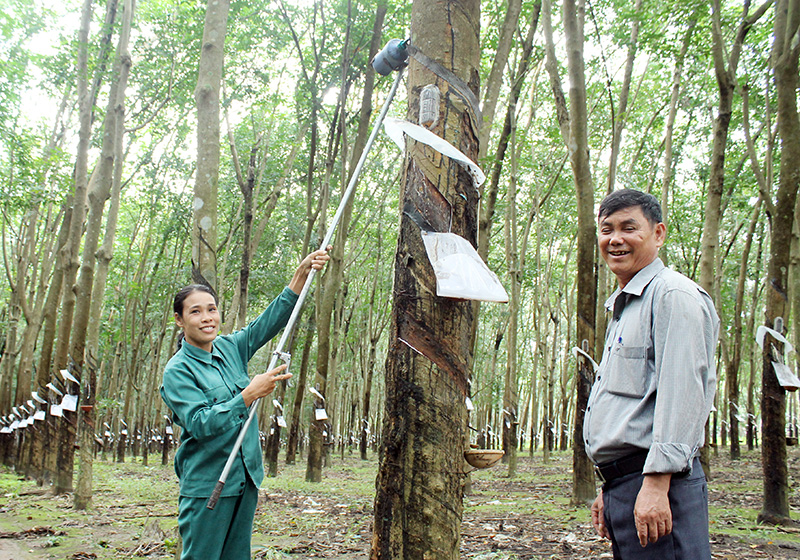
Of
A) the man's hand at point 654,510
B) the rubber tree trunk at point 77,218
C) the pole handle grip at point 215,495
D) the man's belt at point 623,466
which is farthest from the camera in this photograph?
the rubber tree trunk at point 77,218

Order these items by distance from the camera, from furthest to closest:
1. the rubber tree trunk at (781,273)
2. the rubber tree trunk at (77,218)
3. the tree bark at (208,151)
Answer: the rubber tree trunk at (77,218) → the rubber tree trunk at (781,273) → the tree bark at (208,151)

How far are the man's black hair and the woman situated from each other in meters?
1.53

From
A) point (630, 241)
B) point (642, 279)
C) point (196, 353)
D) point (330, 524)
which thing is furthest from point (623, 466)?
point (330, 524)

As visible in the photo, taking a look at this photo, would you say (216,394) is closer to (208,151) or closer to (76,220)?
(208,151)

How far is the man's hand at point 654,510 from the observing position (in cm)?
174

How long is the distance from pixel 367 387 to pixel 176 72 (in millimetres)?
10273

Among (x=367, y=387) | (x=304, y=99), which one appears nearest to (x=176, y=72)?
(x=304, y=99)

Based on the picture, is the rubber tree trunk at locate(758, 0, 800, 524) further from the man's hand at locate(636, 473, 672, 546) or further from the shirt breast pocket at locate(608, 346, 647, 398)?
the man's hand at locate(636, 473, 672, 546)

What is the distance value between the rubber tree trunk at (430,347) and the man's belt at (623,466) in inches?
22.6

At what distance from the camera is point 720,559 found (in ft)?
13.7

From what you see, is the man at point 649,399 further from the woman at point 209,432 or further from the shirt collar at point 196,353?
the shirt collar at point 196,353

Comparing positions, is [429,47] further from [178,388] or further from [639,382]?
[178,388]

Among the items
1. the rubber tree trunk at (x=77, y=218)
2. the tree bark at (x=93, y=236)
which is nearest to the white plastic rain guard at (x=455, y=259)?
the tree bark at (x=93, y=236)

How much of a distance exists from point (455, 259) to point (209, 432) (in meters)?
1.30
